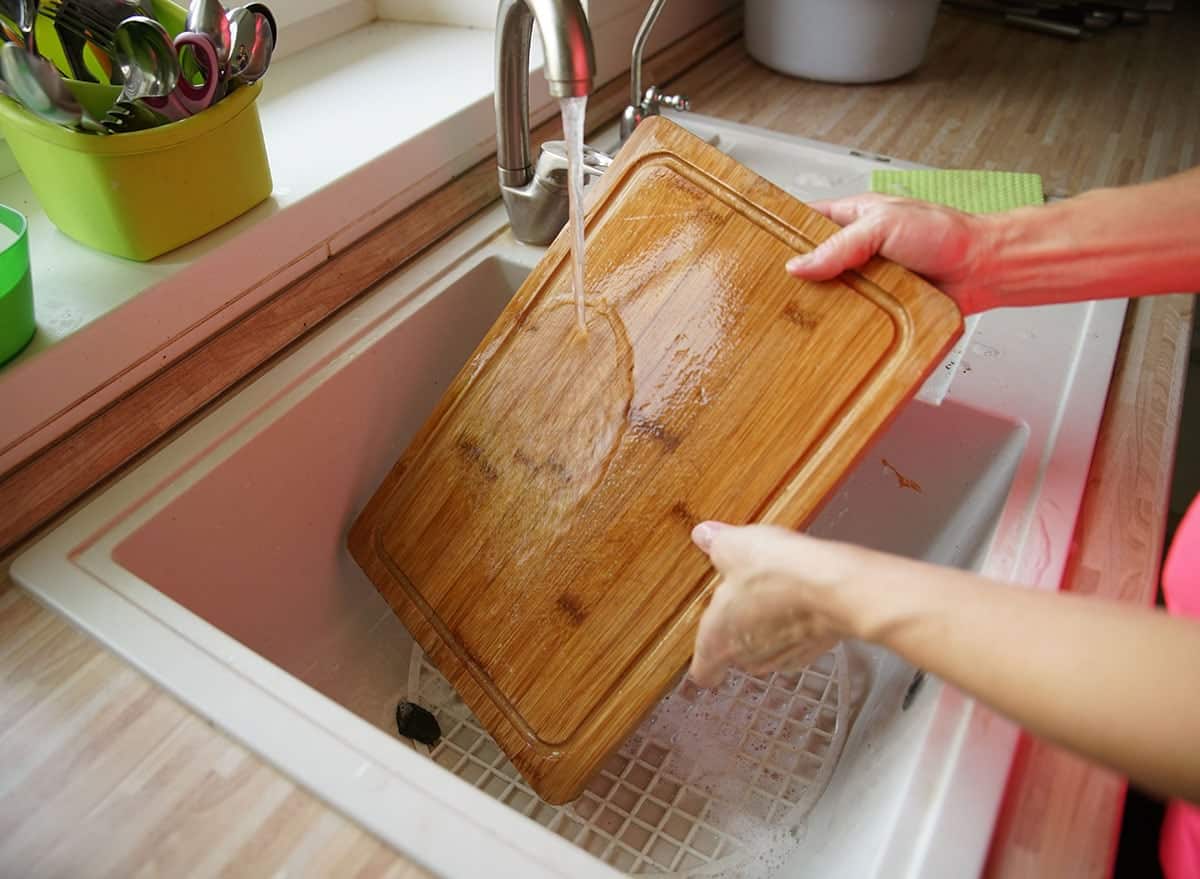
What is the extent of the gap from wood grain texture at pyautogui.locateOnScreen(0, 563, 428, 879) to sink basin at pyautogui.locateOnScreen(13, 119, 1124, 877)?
0.05ft

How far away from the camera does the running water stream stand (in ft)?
2.26

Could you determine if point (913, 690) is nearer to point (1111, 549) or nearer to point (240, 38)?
point (1111, 549)

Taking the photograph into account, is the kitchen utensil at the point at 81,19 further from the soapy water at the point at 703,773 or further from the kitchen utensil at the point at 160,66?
the soapy water at the point at 703,773

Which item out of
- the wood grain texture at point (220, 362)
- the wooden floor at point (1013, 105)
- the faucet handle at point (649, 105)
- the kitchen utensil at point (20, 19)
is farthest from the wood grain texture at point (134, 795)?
the wooden floor at point (1013, 105)

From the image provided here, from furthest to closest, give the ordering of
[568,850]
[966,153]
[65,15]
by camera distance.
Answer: [966,153] < [65,15] < [568,850]

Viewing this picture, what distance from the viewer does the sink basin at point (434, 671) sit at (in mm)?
541

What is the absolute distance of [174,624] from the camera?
630 millimetres

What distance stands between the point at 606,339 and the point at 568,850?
434mm

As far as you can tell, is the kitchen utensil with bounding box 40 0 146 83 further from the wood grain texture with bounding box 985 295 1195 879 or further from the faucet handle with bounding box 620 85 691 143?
the wood grain texture with bounding box 985 295 1195 879

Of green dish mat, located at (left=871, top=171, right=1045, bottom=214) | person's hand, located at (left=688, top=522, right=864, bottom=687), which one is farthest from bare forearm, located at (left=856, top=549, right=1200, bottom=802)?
green dish mat, located at (left=871, top=171, right=1045, bottom=214)

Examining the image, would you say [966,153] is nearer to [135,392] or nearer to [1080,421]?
[1080,421]

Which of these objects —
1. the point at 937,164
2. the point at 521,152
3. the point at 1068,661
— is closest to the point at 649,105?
the point at 521,152

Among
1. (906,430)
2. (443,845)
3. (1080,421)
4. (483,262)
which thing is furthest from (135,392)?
(1080,421)

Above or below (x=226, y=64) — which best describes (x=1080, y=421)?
below
